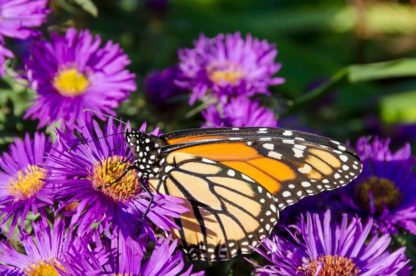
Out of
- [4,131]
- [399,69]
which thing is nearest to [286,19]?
[399,69]

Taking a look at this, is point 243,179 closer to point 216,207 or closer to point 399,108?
point 216,207

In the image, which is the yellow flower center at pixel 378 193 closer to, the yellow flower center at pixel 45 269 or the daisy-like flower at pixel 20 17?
the yellow flower center at pixel 45 269

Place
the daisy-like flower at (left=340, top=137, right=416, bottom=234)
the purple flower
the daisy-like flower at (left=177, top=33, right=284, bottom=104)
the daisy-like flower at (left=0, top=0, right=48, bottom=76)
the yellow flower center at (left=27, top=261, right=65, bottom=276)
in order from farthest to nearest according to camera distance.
Answer: the daisy-like flower at (left=177, top=33, right=284, bottom=104) → the daisy-like flower at (left=0, top=0, right=48, bottom=76) → the daisy-like flower at (left=340, top=137, right=416, bottom=234) → the yellow flower center at (left=27, top=261, right=65, bottom=276) → the purple flower

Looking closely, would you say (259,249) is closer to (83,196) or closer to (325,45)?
(83,196)

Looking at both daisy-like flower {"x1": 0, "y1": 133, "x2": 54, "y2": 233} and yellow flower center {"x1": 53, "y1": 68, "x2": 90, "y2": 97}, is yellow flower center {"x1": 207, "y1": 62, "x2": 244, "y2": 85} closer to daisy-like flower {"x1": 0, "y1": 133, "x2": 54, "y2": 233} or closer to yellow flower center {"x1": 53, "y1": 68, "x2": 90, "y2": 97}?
yellow flower center {"x1": 53, "y1": 68, "x2": 90, "y2": 97}

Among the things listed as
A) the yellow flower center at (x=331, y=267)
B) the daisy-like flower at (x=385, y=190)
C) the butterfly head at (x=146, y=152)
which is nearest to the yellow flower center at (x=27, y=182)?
the butterfly head at (x=146, y=152)

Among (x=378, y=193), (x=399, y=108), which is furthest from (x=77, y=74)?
(x=399, y=108)

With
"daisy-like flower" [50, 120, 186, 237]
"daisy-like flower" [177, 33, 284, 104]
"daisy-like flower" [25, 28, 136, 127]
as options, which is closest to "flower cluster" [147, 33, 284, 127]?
"daisy-like flower" [177, 33, 284, 104]
